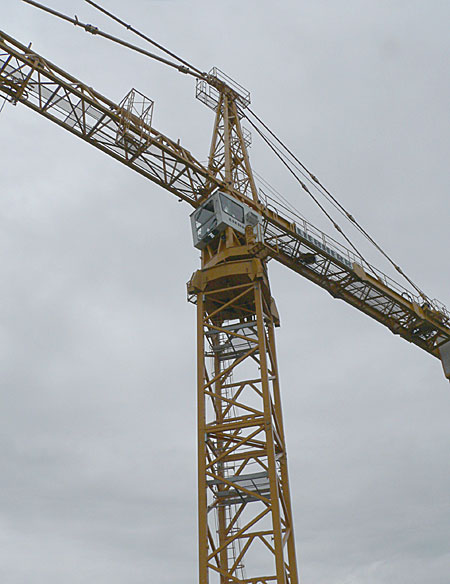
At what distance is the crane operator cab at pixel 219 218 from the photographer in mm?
23453

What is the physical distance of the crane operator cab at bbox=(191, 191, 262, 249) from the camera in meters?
23.5

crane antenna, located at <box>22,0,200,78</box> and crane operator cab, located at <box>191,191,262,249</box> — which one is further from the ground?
crane antenna, located at <box>22,0,200,78</box>

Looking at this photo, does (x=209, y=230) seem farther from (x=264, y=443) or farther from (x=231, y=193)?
(x=264, y=443)

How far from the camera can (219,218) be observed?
76.4ft

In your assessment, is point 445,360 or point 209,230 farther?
point 445,360

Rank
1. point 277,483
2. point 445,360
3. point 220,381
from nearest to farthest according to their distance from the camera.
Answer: point 277,483 → point 220,381 → point 445,360

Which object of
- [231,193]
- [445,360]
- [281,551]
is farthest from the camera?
[445,360]

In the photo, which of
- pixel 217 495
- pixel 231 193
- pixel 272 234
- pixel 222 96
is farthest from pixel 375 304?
pixel 217 495

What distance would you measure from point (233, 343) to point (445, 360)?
617 inches

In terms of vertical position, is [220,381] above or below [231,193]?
below

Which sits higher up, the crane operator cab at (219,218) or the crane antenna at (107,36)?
the crane antenna at (107,36)

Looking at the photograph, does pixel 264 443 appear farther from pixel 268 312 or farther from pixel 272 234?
pixel 272 234

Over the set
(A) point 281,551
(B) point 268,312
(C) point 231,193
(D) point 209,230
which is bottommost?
(A) point 281,551

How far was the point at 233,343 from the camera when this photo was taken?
23.4 metres
